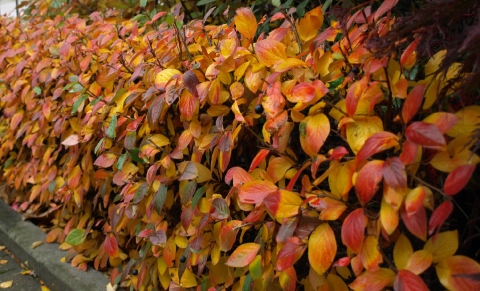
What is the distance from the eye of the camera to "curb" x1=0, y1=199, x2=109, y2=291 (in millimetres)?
2715

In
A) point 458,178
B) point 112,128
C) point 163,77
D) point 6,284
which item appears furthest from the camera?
point 6,284

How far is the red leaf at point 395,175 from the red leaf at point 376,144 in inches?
1.8

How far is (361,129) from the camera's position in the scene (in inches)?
54.7

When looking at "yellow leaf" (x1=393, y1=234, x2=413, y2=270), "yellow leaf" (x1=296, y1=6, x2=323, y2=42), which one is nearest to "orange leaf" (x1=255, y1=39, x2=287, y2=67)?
"yellow leaf" (x1=296, y1=6, x2=323, y2=42)

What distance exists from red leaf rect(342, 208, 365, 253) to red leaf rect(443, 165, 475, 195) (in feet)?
0.77

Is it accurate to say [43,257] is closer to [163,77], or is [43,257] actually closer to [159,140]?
[159,140]

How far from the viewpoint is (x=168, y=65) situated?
7.15 ft

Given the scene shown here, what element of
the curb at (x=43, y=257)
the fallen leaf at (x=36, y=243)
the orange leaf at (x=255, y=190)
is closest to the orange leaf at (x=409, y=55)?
the orange leaf at (x=255, y=190)

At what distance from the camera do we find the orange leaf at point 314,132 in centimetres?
145

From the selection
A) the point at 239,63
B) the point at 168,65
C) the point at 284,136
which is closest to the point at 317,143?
the point at 284,136

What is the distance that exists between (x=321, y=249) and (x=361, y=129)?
31cm

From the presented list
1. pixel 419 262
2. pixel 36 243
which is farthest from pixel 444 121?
pixel 36 243

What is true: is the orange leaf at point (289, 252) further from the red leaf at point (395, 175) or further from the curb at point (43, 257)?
the curb at point (43, 257)

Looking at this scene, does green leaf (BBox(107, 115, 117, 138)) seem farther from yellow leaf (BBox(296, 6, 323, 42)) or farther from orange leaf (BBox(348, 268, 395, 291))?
orange leaf (BBox(348, 268, 395, 291))
